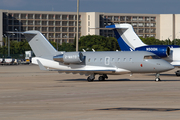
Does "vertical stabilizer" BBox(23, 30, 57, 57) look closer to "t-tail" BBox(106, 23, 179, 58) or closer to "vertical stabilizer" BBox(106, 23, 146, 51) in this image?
"t-tail" BBox(106, 23, 179, 58)

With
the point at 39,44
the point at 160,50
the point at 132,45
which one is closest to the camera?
the point at 39,44

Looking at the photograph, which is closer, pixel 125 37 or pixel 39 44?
pixel 39 44

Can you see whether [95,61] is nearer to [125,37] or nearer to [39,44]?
[39,44]

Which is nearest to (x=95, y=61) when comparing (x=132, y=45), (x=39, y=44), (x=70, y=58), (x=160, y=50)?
(x=70, y=58)

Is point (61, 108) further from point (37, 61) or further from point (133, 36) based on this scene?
point (133, 36)

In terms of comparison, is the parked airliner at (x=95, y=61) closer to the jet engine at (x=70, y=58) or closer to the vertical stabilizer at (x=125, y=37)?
the jet engine at (x=70, y=58)

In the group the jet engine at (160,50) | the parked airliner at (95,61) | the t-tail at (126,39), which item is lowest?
the parked airliner at (95,61)

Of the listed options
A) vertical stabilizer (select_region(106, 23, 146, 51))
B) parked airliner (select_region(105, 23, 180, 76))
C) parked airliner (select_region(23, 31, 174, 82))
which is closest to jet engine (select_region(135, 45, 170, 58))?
parked airliner (select_region(105, 23, 180, 76))

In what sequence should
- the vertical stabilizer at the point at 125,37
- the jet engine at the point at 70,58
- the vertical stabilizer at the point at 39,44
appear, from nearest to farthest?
the jet engine at the point at 70,58, the vertical stabilizer at the point at 39,44, the vertical stabilizer at the point at 125,37

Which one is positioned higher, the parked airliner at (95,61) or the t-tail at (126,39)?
the t-tail at (126,39)

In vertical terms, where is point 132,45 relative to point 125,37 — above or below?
below

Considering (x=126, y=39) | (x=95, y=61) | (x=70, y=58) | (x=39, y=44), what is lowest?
(x=95, y=61)

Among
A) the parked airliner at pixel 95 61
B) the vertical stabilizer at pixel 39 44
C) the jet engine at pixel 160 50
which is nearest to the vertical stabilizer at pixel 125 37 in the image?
the jet engine at pixel 160 50

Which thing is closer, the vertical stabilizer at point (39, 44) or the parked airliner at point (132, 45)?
the vertical stabilizer at point (39, 44)
